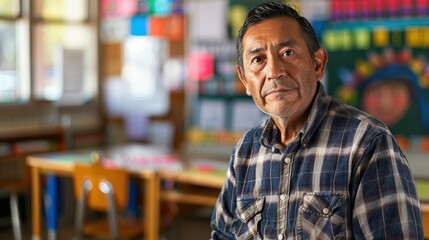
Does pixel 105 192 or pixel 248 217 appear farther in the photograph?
pixel 105 192

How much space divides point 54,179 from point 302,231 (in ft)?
9.81

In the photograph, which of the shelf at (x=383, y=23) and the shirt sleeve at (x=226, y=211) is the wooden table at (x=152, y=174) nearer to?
the shelf at (x=383, y=23)

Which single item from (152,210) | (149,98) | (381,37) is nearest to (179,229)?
(152,210)

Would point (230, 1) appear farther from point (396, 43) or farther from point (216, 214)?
point (216, 214)

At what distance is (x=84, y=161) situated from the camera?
371cm

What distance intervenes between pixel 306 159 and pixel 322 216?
14 cm

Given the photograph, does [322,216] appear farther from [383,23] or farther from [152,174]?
[383,23]

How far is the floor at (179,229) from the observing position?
4.27 meters

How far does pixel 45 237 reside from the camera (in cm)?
434

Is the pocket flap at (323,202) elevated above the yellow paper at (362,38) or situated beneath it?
situated beneath

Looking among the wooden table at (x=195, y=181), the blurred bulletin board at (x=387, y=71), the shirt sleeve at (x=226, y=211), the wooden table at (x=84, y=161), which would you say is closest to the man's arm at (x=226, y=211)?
the shirt sleeve at (x=226, y=211)

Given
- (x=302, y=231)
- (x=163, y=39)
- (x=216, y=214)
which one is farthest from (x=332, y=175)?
(x=163, y=39)

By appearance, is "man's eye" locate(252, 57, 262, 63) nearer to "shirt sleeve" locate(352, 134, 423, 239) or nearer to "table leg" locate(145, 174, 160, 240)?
"shirt sleeve" locate(352, 134, 423, 239)

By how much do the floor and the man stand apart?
2.81 meters
